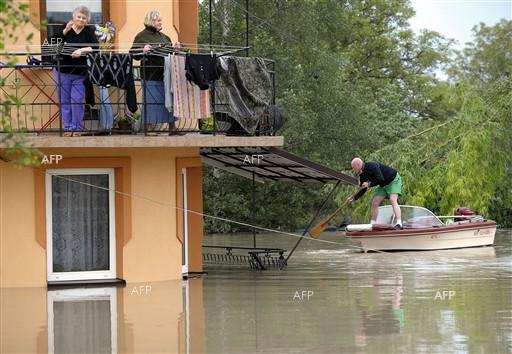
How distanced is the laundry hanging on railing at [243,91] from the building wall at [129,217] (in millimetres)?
1097

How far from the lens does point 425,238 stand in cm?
2805

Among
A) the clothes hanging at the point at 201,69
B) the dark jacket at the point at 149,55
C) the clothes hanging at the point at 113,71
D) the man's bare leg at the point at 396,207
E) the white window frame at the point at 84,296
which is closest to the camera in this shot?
the white window frame at the point at 84,296

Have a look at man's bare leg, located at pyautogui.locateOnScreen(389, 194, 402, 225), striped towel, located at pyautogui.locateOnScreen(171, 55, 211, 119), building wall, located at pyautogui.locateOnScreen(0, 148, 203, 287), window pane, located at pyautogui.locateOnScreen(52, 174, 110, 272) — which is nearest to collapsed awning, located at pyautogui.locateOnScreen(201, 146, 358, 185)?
building wall, located at pyautogui.locateOnScreen(0, 148, 203, 287)

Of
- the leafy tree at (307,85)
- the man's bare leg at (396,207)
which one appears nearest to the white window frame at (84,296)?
the man's bare leg at (396,207)

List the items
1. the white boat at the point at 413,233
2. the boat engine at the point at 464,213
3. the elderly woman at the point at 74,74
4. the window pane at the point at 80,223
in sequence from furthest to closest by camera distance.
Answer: the boat engine at the point at 464,213 < the white boat at the point at 413,233 < the window pane at the point at 80,223 < the elderly woman at the point at 74,74

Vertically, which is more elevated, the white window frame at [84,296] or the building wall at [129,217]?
the building wall at [129,217]

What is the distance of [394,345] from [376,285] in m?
6.30

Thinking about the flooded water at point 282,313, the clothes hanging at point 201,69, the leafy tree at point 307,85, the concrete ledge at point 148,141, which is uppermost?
the leafy tree at point 307,85

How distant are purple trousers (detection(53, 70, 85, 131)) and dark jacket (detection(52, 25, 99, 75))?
0.34 ft

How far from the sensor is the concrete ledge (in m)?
19.2

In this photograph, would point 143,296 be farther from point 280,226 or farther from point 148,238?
point 280,226

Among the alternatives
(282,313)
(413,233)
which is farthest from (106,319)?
(413,233)

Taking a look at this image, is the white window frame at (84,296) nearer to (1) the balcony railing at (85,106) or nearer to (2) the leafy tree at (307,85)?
(1) the balcony railing at (85,106)

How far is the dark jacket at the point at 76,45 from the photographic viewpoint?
1969 centimetres
